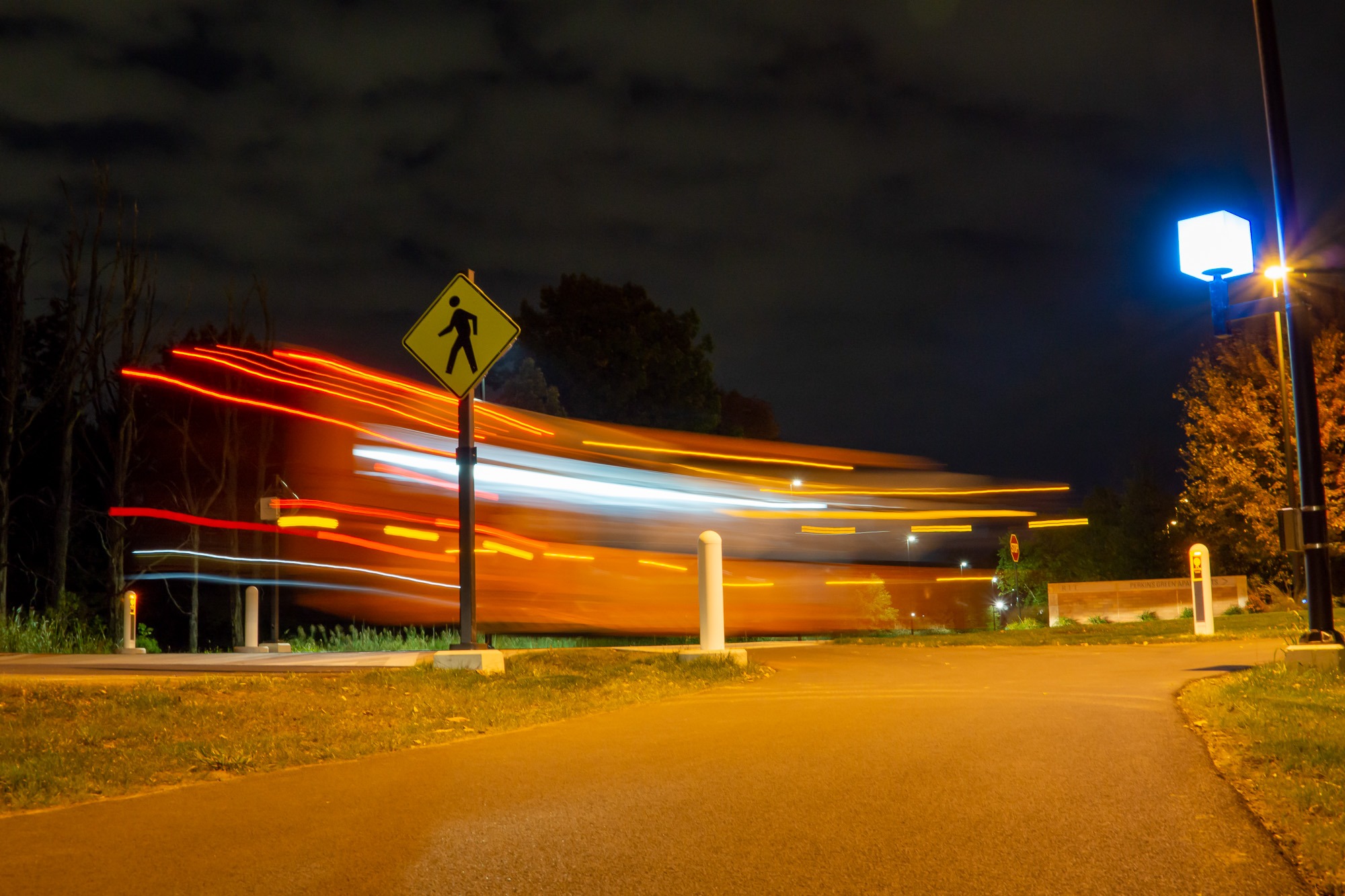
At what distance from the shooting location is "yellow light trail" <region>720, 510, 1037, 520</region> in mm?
21281

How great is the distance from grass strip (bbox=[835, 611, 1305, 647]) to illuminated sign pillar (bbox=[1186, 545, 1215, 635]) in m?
0.26

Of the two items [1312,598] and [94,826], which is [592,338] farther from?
[94,826]

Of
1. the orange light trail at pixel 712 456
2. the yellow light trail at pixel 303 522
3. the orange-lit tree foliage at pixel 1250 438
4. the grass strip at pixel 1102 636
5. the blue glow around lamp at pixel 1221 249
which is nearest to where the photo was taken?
the blue glow around lamp at pixel 1221 249

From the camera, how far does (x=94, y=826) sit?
5.41 m

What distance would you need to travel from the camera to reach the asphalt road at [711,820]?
4434 mm

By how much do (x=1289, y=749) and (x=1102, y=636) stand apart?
1480 cm

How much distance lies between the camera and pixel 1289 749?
6.68 meters

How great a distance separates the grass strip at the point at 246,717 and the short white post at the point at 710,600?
5.74 feet

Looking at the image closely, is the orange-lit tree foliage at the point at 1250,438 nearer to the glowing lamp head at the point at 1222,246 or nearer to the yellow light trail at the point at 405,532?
the glowing lamp head at the point at 1222,246

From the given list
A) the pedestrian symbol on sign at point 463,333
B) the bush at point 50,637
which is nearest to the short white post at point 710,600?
the pedestrian symbol on sign at point 463,333

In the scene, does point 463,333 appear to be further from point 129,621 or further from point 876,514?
point 876,514

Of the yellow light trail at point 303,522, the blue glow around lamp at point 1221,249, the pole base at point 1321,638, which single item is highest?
the blue glow around lamp at point 1221,249

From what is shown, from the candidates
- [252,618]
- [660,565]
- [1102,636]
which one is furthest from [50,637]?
[1102,636]

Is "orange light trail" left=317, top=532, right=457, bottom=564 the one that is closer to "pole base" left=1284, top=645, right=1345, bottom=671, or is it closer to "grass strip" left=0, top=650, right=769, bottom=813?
"grass strip" left=0, top=650, right=769, bottom=813
